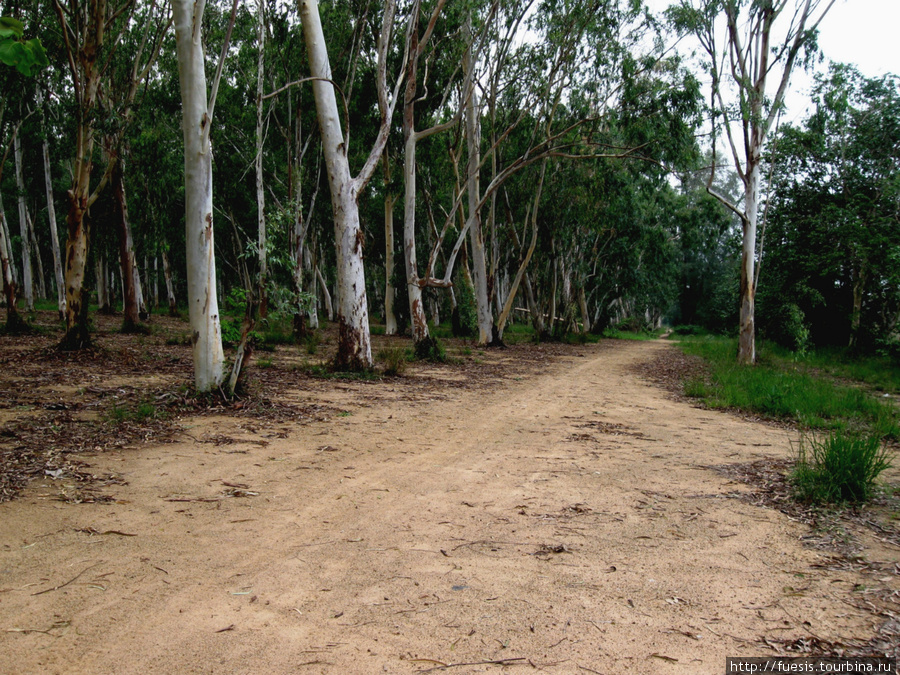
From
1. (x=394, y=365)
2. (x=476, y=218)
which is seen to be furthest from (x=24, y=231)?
(x=394, y=365)

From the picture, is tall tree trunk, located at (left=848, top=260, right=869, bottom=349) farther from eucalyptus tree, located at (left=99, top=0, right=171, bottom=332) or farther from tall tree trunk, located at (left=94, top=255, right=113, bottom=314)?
tall tree trunk, located at (left=94, top=255, right=113, bottom=314)

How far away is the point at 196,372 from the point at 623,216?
85.5ft

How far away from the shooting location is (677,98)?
56.1ft

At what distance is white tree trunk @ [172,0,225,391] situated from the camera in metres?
7.08

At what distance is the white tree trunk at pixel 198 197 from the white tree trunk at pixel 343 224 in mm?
3788

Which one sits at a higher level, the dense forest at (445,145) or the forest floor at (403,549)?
the dense forest at (445,145)

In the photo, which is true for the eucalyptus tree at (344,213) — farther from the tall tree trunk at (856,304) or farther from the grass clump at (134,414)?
the tall tree trunk at (856,304)

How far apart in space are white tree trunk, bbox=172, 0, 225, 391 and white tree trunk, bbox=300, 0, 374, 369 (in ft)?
12.4

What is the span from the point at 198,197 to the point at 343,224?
4169 millimetres

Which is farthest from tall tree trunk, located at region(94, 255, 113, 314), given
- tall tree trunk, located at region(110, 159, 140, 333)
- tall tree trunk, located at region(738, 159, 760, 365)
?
tall tree trunk, located at region(738, 159, 760, 365)

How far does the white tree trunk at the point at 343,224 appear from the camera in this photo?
36.1ft

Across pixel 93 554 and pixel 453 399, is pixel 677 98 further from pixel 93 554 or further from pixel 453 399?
pixel 93 554

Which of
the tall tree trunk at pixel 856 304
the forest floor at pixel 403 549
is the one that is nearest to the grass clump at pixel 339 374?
the forest floor at pixel 403 549

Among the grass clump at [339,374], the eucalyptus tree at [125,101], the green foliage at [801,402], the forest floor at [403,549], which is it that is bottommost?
the green foliage at [801,402]
